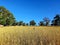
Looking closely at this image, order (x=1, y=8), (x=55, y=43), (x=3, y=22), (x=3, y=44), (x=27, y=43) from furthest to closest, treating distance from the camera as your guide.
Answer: (x=1, y=8) < (x=3, y=22) < (x=3, y=44) < (x=27, y=43) < (x=55, y=43)

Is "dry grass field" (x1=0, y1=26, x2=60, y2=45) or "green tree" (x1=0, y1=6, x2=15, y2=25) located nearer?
"dry grass field" (x1=0, y1=26, x2=60, y2=45)

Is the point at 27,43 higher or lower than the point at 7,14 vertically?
lower

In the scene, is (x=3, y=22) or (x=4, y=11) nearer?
(x=3, y=22)

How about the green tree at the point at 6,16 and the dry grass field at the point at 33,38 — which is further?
the green tree at the point at 6,16

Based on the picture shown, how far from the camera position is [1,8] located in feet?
146

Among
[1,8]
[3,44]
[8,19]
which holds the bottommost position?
[3,44]

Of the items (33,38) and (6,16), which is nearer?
(33,38)

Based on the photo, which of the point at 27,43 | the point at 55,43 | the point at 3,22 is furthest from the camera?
the point at 3,22

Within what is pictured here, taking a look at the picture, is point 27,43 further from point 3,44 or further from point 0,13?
point 0,13

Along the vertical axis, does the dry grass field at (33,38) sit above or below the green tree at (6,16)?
below

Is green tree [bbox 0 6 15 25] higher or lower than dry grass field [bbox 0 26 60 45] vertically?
higher

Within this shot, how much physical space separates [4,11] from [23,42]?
43050mm

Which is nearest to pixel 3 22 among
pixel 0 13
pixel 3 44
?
pixel 0 13

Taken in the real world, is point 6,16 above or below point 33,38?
above
